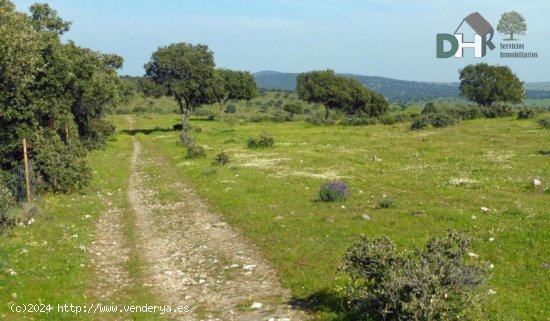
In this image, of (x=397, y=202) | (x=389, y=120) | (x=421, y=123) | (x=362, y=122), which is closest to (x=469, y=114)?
(x=389, y=120)

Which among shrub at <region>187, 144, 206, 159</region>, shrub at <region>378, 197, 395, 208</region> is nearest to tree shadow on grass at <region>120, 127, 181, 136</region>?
shrub at <region>187, 144, 206, 159</region>

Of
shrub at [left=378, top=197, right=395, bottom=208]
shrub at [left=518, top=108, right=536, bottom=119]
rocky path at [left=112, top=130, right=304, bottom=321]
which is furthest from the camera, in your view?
shrub at [left=518, top=108, right=536, bottom=119]

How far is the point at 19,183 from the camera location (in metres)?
21.7

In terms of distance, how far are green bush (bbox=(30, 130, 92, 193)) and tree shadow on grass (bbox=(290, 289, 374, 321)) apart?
17.6 meters

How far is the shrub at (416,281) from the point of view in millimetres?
8109

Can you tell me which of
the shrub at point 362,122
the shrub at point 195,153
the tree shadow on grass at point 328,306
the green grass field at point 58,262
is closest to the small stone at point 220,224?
the green grass field at point 58,262

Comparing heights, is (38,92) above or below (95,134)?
above

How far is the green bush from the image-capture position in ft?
79.9

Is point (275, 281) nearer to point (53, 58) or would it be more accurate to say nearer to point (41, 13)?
point (53, 58)

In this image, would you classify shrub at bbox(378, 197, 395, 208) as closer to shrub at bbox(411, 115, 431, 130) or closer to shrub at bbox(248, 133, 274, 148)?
shrub at bbox(248, 133, 274, 148)

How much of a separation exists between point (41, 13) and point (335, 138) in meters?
30.0

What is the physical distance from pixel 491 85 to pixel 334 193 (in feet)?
286

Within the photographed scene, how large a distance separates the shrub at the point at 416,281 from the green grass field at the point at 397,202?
135 centimetres

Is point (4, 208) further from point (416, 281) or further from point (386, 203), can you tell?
point (416, 281)
